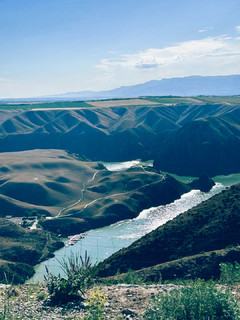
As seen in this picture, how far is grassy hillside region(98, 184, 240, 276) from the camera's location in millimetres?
53656

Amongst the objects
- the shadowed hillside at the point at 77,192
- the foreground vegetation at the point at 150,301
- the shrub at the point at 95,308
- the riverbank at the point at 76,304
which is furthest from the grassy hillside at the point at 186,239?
the shadowed hillside at the point at 77,192

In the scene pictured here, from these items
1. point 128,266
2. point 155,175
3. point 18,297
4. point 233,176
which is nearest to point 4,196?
point 155,175

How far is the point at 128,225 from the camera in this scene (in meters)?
103

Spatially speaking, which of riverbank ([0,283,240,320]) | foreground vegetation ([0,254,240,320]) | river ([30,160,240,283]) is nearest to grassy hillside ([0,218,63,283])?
river ([30,160,240,283])

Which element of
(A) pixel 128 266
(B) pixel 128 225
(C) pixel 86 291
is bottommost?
(B) pixel 128 225

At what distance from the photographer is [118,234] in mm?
95312

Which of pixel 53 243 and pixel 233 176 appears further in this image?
pixel 233 176

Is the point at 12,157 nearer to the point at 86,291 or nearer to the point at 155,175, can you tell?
the point at 155,175

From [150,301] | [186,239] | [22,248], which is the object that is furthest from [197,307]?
[22,248]

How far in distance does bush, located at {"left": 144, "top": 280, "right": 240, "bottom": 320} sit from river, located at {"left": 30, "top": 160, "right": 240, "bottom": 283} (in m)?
47.0

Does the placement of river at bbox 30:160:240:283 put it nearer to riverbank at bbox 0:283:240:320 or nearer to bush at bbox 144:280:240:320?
riverbank at bbox 0:283:240:320

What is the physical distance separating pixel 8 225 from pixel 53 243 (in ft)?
40.8

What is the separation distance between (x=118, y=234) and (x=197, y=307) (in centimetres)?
7739

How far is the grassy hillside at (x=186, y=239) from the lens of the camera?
53.7m
